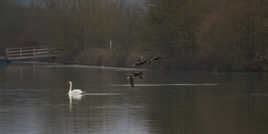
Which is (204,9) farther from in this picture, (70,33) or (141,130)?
(141,130)

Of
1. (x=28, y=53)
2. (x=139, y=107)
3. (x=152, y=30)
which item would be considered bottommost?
(x=139, y=107)

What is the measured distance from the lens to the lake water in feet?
74.2

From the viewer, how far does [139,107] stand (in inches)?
1136

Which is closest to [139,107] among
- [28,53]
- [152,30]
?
[152,30]

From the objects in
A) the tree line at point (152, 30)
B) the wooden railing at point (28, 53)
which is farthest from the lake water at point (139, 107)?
the wooden railing at point (28, 53)

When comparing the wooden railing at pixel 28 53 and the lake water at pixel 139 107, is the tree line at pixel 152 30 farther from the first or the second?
the lake water at pixel 139 107

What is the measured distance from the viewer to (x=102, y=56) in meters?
66.9

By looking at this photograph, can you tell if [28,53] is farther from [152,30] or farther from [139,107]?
[139,107]

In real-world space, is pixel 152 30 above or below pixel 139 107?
above

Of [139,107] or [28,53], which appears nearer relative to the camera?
[139,107]

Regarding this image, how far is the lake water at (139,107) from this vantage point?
22.6 metres

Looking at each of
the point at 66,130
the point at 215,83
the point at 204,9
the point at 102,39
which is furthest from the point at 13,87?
the point at 102,39

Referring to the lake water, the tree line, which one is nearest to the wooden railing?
the tree line

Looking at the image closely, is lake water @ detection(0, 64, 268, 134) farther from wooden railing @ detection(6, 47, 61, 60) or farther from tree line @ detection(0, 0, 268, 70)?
wooden railing @ detection(6, 47, 61, 60)
